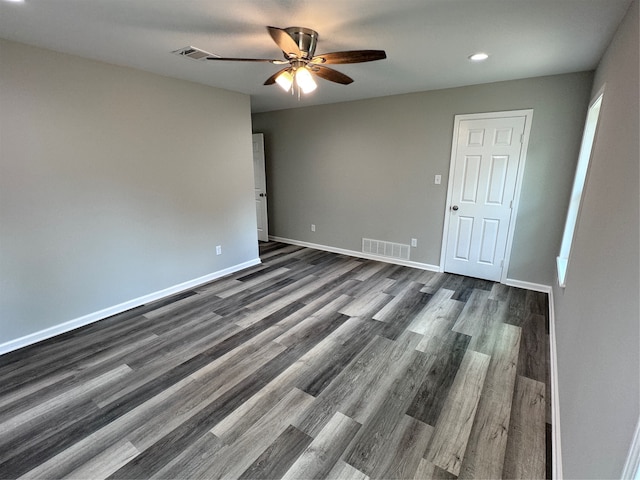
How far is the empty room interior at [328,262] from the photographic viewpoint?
1614mm

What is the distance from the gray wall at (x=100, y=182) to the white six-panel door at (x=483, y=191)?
2.94 m

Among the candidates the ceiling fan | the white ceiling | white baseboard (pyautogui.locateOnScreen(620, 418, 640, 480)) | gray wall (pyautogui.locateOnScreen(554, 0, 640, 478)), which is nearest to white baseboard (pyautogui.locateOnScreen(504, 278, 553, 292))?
gray wall (pyautogui.locateOnScreen(554, 0, 640, 478))

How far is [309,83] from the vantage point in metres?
2.20

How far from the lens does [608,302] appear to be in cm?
123

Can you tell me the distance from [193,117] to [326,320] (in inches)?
109

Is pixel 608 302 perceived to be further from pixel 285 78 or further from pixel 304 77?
pixel 285 78

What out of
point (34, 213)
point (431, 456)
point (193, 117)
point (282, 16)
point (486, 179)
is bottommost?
point (431, 456)

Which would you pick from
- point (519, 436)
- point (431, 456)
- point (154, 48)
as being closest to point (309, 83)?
point (154, 48)

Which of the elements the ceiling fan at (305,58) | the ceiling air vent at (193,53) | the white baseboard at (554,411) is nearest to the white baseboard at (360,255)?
the white baseboard at (554,411)

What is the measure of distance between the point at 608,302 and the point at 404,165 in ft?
10.9

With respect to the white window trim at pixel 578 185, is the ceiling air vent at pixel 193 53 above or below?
above

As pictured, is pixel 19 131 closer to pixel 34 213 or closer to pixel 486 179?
pixel 34 213

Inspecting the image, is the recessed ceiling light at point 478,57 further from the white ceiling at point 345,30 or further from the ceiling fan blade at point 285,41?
the ceiling fan blade at point 285,41

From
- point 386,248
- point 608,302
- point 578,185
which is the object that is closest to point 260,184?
point 386,248
